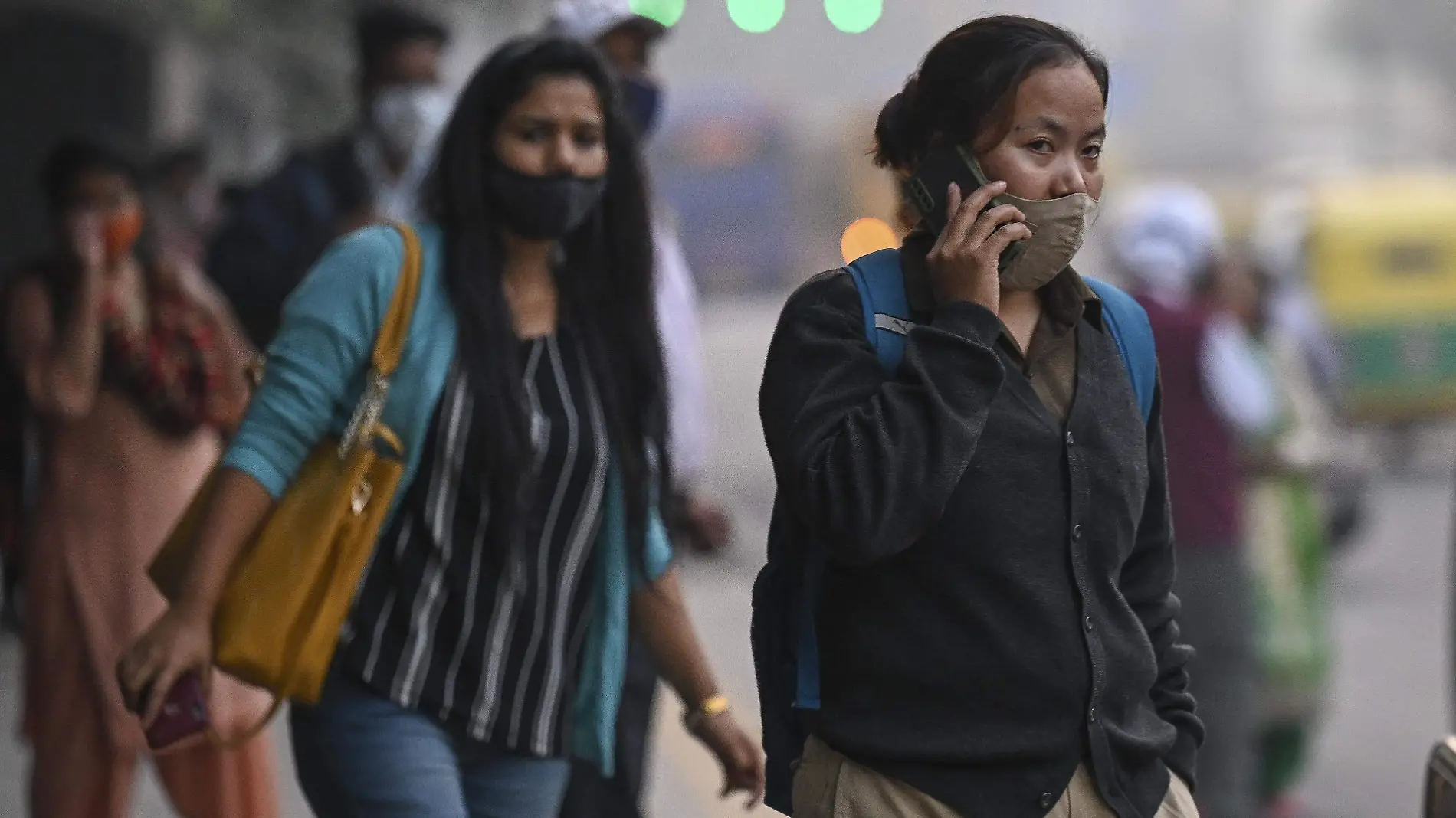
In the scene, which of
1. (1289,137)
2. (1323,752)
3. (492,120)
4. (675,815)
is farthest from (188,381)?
(1289,137)

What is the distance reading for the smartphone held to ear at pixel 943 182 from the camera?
2.61m

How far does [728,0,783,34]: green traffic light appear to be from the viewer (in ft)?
38.3

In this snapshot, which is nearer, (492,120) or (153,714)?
(153,714)

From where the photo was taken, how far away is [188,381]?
5043 mm

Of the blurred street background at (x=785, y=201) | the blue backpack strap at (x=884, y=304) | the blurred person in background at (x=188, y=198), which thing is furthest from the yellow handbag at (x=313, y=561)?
the blurred person in background at (x=188, y=198)

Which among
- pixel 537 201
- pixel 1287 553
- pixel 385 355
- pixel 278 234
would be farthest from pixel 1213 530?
pixel 385 355

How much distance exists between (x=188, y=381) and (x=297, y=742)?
189 centimetres

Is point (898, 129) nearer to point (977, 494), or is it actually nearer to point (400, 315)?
point (977, 494)

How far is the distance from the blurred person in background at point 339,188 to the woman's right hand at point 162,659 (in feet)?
8.95

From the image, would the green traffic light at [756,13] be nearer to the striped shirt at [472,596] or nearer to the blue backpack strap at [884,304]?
the striped shirt at [472,596]

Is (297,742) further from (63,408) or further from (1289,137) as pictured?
(1289,137)

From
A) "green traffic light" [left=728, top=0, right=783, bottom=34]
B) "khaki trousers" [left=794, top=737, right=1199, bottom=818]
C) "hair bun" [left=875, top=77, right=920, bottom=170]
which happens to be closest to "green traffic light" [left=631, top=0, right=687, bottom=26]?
"hair bun" [left=875, top=77, right=920, bottom=170]

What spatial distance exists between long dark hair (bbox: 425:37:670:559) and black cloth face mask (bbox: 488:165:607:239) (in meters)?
0.03

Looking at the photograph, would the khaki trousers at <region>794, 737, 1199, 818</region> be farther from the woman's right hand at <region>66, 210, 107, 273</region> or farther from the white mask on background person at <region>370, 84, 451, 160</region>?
the white mask on background person at <region>370, 84, 451, 160</region>
